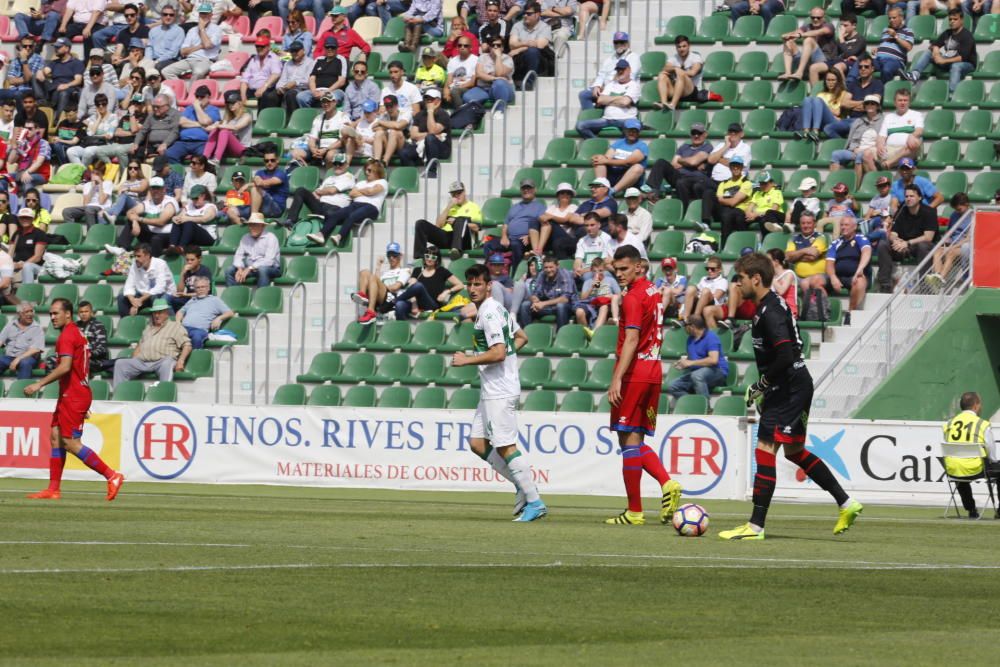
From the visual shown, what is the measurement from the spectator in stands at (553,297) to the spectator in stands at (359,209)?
14.0 feet

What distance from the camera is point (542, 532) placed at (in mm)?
14539

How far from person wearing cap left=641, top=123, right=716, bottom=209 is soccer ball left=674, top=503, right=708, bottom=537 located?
14.5m

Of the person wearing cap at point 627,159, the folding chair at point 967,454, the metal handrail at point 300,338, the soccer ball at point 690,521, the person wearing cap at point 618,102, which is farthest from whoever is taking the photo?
the person wearing cap at point 618,102

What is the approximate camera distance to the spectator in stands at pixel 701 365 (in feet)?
82.3

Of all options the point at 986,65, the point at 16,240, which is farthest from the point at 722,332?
the point at 16,240

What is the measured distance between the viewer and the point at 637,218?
27625 mm

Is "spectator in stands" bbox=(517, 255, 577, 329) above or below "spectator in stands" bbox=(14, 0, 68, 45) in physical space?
below

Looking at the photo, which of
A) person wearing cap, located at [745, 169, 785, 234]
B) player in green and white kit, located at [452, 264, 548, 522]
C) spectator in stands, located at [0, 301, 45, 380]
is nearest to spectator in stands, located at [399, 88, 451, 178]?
person wearing cap, located at [745, 169, 785, 234]

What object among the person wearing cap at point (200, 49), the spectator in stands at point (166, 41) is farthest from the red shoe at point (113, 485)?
the spectator in stands at point (166, 41)

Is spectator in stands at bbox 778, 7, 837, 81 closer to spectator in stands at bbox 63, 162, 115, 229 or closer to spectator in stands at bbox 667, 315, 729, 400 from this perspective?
spectator in stands at bbox 667, 315, 729, 400

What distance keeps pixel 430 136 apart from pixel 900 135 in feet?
27.2

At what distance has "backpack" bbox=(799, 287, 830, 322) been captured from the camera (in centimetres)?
2567

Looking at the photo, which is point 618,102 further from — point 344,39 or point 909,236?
point 909,236

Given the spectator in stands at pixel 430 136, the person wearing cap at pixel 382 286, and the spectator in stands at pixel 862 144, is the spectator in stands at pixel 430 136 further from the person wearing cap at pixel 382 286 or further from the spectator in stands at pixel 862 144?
the spectator in stands at pixel 862 144
